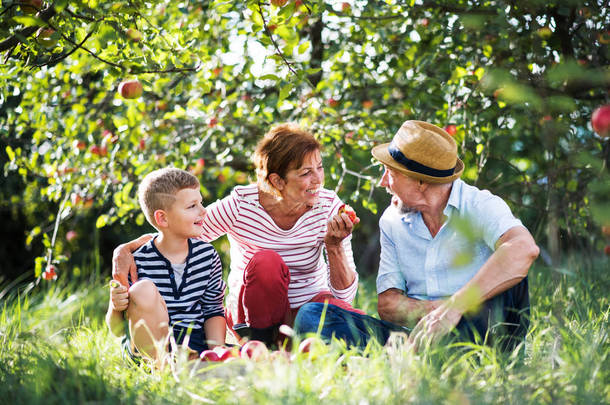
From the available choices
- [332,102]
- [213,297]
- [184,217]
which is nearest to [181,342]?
[213,297]

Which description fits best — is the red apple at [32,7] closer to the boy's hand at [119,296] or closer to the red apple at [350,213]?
the boy's hand at [119,296]

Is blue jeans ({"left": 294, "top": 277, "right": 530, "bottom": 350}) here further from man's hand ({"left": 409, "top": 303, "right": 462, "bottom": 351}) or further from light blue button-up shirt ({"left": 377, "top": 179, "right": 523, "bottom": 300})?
light blue button-up shirt ({"left": 377, "top": 179, "right": 523, "bottom": 300})

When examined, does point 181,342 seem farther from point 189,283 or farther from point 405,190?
point 405,190

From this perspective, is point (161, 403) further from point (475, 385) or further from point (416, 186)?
point (416, 186)

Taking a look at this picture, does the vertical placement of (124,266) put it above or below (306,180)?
below

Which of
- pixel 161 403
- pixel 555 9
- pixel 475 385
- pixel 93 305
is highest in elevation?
pixel 555 9

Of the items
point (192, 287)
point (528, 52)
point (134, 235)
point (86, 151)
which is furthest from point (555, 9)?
point (134, 235)

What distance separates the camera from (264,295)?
267 cm

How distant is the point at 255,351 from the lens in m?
2.15

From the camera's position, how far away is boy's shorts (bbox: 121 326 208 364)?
2381 millimetres

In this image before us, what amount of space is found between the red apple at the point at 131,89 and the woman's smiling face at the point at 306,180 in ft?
2.99

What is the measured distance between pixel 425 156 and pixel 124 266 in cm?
126

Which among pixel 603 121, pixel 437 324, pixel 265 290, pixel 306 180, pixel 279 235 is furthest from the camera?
pixel 279 235

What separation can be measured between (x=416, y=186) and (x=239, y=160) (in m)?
2.37
